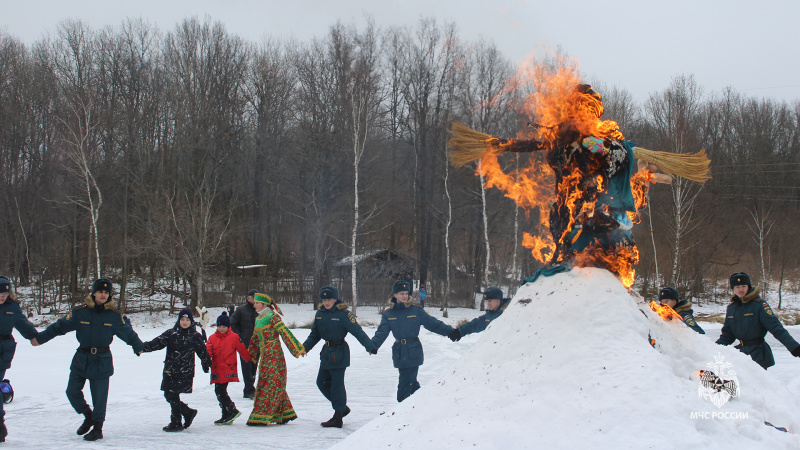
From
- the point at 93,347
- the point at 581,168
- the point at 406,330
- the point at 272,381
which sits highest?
the point at 581,168

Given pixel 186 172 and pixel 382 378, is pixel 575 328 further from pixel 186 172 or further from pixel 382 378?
pixel 186 172

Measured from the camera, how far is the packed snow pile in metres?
3.54

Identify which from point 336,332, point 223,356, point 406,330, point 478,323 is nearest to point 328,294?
point 336,332

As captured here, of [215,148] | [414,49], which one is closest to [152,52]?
[215,148]

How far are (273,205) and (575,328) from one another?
111ft

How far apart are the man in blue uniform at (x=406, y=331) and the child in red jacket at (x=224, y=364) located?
6.71ft

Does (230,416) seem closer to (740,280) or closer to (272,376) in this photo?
(272,376)

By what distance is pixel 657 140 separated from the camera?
3325 centimetres

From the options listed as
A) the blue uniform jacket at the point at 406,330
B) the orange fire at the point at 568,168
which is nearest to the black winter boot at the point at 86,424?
the blue uniform jacket at the point at 406,330

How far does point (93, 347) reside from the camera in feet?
22.5

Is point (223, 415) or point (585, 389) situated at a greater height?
point (585, 389)

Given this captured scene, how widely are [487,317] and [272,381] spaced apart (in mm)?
2850
